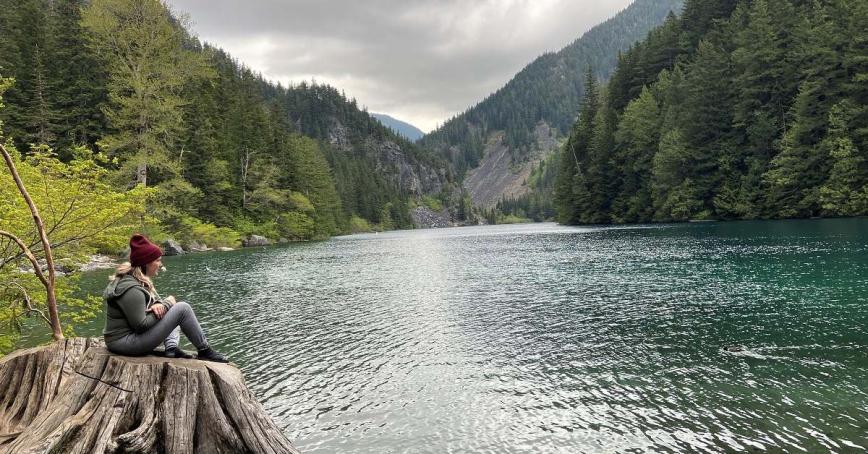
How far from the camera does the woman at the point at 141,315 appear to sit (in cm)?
587

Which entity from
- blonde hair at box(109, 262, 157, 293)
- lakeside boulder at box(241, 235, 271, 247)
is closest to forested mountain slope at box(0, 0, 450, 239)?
lakeside boulder at box(241, 235, 271, 247)

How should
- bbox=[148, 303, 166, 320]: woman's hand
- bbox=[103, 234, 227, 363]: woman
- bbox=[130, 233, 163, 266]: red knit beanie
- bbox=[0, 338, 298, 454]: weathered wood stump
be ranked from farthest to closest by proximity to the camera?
bbox=[130, 233, 163, 266]: red knit beanie < bbox=[148, 303, 166, 320]: woman's hand < bbox=[103, 234, 227, 363]: woman < bbox=[0, 338, 298, 454]: weathered wood stump

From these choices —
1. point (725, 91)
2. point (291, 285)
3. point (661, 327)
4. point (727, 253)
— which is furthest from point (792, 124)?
point (291, 285)

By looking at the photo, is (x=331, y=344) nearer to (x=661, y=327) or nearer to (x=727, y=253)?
(x=661, y=327)

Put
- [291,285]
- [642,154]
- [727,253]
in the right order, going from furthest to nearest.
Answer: [642,154] < [727,253] < [291,285]

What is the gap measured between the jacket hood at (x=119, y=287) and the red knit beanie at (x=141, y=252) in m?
0.27

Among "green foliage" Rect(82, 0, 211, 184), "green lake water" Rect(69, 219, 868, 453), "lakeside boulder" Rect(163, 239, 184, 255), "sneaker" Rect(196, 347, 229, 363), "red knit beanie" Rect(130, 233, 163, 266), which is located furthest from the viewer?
"lakeside boulder" Rect(163, 239, 184, 255)

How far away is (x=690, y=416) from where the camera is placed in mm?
9836

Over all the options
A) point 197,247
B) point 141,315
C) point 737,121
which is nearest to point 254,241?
point 197,247

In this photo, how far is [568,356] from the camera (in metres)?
14.3

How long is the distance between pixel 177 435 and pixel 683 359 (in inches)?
509

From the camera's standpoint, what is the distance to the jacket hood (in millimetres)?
5949

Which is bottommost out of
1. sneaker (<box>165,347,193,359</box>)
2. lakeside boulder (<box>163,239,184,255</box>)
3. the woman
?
lakeside boulder (<box>163,239,184,255</box>)

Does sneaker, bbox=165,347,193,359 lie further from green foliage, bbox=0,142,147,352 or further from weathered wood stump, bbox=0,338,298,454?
green foliage, bbox=0,142,147,352
